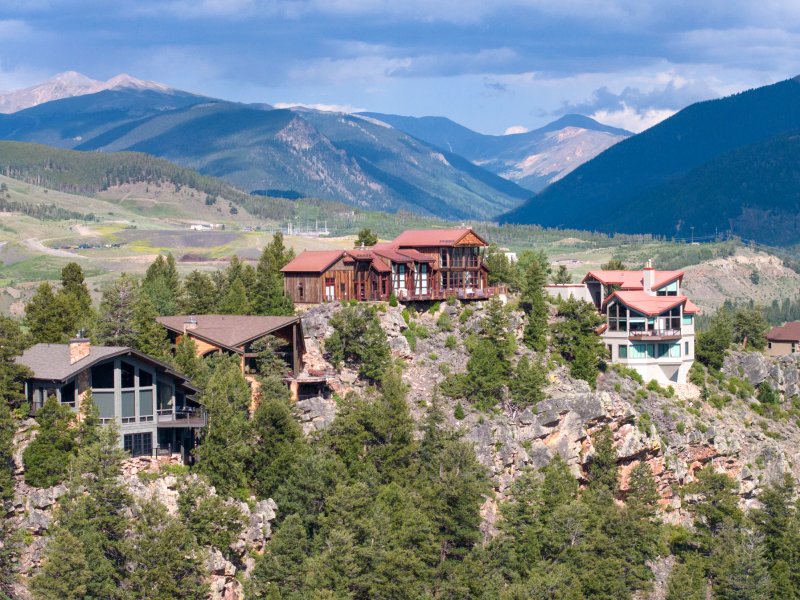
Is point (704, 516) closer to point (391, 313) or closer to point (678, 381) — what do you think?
point (678, 381)

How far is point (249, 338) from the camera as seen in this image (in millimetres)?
87500

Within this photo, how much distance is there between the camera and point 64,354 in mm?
78375

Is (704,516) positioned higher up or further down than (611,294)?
further down

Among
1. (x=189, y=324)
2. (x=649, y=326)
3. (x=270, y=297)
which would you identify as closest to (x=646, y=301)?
(x=649, y=326)

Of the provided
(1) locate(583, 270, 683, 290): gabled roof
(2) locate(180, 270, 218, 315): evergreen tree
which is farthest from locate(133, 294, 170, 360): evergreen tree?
(1) locate(583, 270, 683, 290): gabled roof

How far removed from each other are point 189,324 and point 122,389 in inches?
551

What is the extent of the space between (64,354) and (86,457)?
968 centimetres

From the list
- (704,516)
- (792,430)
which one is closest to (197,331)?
(704,516)

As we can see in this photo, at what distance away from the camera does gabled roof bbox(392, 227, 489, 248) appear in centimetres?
10588

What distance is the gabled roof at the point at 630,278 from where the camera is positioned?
107m

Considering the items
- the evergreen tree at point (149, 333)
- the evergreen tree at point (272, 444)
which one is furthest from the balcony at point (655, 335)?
the evergreen tree at point (149, 333)

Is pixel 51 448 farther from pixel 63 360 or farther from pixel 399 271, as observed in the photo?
pixel 399 271

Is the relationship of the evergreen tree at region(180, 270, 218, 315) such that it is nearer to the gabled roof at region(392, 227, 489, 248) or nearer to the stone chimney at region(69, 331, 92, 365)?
the gabled roof at region(392, 227, 489, 248)

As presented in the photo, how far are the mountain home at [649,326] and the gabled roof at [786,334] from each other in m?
27.9
